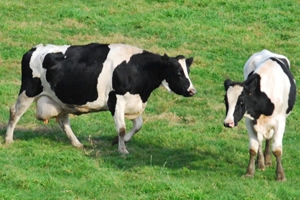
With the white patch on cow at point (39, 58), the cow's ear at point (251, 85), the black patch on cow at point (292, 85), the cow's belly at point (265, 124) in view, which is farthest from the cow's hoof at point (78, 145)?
the black patch on cow at point (292, 85)

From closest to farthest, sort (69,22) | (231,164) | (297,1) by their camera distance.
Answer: (231,164) < (69,22) < (297,1)

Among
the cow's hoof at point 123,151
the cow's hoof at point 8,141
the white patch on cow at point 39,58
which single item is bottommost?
the cow's hoof at point 8,141

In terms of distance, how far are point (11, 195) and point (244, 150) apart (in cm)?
466

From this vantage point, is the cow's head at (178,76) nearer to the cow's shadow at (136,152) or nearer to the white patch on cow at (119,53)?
the white patch on cow at (119,53)

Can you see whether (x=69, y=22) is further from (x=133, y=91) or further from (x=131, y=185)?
(x=131, y=185)

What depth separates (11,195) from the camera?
1010 centimetres

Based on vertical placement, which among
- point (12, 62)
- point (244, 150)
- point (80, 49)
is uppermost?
point (80, 49)

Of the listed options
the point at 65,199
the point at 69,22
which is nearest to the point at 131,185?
the point at 65,199

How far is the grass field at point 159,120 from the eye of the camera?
10844mm

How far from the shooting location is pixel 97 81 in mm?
13305

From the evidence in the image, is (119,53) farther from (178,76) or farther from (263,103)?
(263,103)

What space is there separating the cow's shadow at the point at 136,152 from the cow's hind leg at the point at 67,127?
5.9 inches

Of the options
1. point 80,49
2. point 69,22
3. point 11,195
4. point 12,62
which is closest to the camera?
point 11,195

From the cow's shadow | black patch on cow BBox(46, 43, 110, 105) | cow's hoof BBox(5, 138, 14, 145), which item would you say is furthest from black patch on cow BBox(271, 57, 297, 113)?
cow's hoof BBox(5, 138, 14, 145)
